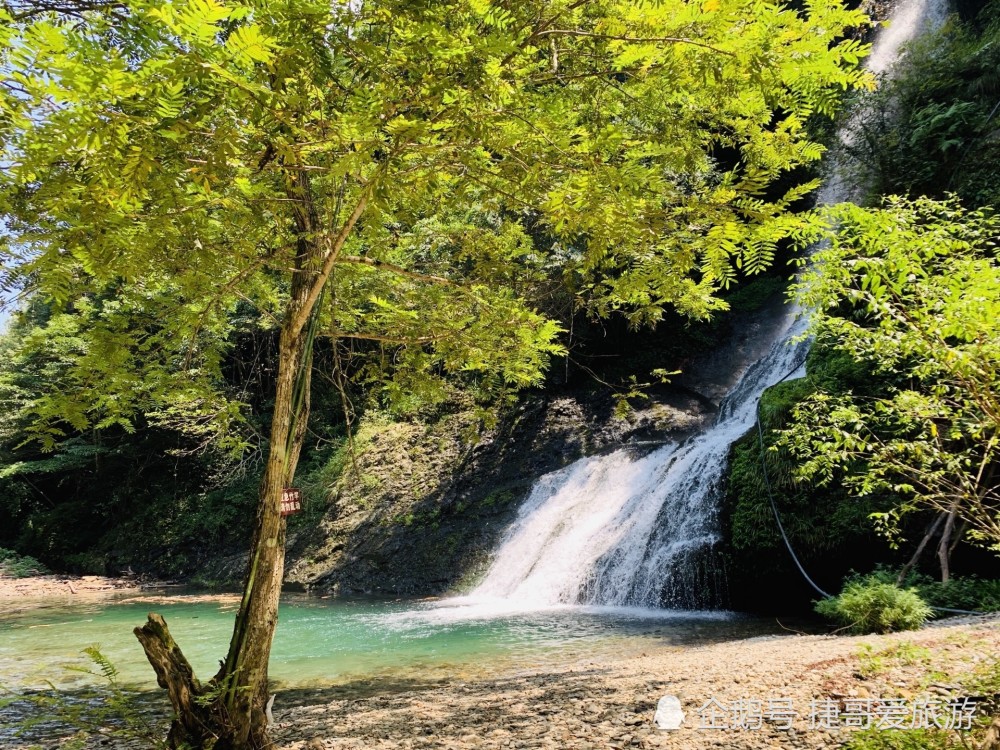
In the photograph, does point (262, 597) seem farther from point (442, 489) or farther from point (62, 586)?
point (62, 586)

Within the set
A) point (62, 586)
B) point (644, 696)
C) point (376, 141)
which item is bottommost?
point (62, 586)

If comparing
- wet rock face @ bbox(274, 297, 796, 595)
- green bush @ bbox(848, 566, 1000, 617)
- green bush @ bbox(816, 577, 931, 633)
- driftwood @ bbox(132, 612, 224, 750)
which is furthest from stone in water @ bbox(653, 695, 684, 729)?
wet rock face @ bbox(274, 297, 796, 595)

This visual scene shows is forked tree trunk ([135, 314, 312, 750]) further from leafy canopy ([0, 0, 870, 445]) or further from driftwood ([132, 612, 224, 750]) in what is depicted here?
leafy canopy ([0, 0, 870, 445])

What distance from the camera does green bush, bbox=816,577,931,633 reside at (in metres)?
6.27

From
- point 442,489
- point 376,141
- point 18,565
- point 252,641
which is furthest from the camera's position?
point 18,565

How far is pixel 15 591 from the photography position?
683 inches

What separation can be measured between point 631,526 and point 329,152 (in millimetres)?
9809

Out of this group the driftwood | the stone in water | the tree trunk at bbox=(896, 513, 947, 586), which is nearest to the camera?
the driftwood

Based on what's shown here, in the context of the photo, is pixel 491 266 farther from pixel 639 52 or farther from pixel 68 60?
pixel 68 60

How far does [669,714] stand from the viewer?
379 centimetres

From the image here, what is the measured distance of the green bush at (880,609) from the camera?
6.27 metres

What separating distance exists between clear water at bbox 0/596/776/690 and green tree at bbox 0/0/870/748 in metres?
4.16

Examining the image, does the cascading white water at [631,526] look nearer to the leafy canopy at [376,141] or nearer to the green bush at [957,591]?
the green bush at [957,591]

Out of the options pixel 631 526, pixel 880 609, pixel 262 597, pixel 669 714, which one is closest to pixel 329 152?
pixel 262 597
